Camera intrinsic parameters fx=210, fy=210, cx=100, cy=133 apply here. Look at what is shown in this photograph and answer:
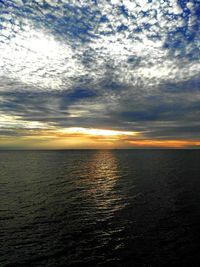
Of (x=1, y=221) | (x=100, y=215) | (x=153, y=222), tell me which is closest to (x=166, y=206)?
(x=153, y=222)

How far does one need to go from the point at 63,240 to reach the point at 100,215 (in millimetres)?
9479

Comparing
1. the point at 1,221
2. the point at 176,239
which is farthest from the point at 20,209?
the point at 176,239

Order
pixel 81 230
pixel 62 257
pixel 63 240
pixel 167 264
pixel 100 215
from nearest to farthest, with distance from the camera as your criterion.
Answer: pixel 167 264, pixel 62 257, pixel 63 240, pixel 81 230, pixel 100 215

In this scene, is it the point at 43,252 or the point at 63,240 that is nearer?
the point at 43,252

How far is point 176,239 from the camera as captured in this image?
80.5 ft

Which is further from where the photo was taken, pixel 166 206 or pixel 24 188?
pixel 24 188

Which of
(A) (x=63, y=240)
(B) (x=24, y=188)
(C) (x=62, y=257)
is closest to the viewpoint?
(C) (x=62, y=257)

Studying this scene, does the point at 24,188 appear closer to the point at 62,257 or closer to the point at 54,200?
the point at 54,200

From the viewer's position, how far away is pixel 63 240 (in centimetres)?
2452

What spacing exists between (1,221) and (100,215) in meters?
14.4

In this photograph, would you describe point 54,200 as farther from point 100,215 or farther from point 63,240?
point 63,240

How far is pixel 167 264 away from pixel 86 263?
762 centimetres

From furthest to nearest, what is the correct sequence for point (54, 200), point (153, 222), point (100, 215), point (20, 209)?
1. point (54, 200)
2. point (20, 209)
3. point (100, 215)
4. point (153, 222)

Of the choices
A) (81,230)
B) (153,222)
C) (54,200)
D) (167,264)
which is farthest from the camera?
(54,200)
